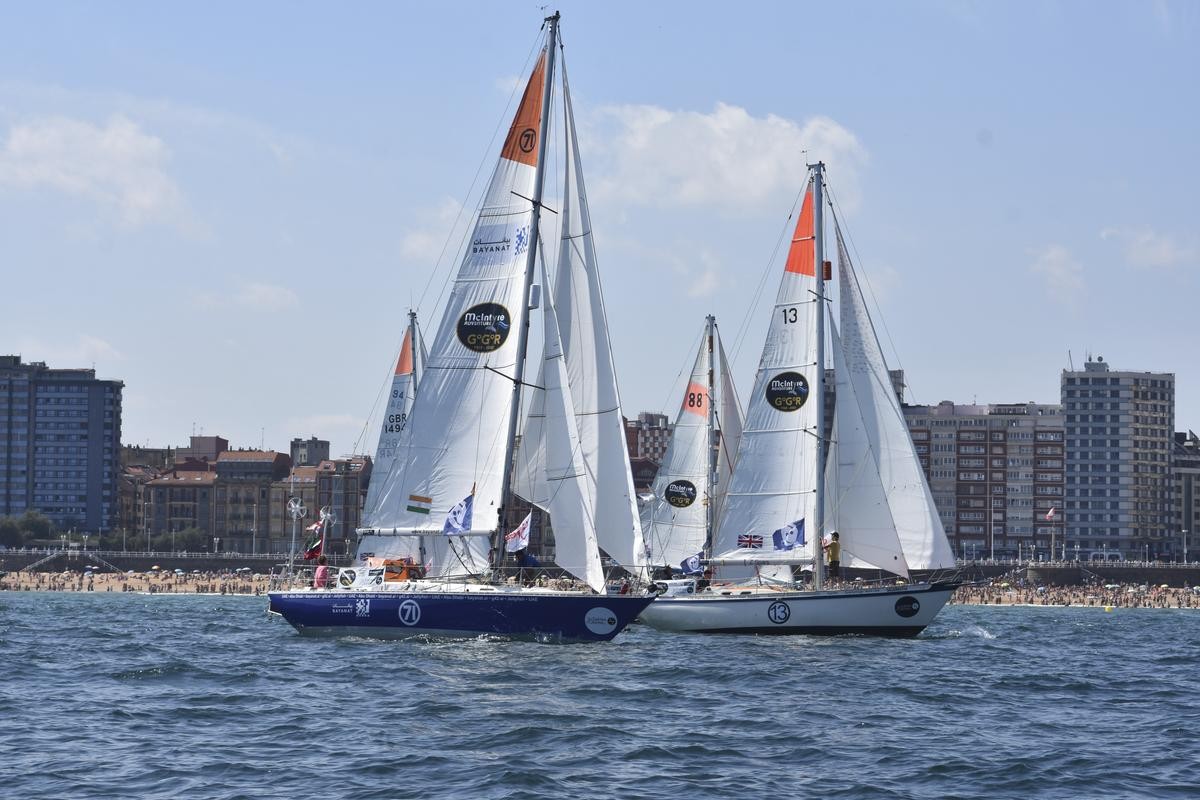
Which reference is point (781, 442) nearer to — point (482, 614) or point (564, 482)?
point (564, 482)

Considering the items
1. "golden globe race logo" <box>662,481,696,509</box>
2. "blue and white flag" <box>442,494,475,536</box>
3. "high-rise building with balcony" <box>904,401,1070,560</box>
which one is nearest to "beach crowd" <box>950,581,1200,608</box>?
"high-rise building with balcony" <box>904,401,1070,560</box>

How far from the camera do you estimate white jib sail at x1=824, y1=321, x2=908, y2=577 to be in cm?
4478

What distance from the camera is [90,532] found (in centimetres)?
18325

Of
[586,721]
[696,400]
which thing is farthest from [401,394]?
[586,721]

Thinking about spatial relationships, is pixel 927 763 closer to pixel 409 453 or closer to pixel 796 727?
pixel 796 727

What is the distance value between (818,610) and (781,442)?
4965 mm

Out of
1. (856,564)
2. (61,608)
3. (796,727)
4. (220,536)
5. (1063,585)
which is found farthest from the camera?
(220,536)

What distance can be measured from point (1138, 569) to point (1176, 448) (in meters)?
49.9

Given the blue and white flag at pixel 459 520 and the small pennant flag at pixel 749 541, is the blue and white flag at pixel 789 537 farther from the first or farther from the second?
the blue and white flag at pixel 459 520

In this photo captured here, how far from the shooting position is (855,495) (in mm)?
45312

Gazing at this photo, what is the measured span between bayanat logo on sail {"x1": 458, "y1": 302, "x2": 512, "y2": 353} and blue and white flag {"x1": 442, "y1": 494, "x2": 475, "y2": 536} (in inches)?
145

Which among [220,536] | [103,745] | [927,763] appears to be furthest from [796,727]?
[220,536]

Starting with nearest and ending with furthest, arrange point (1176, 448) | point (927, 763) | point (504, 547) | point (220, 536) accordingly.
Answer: point (927, 763) → point (504, 547) → point (220, 536) → point (1176, 448)

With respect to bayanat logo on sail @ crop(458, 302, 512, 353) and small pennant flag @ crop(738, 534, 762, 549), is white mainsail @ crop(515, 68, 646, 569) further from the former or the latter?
small pennant flag @ crop(738, 534, 762, 549)
